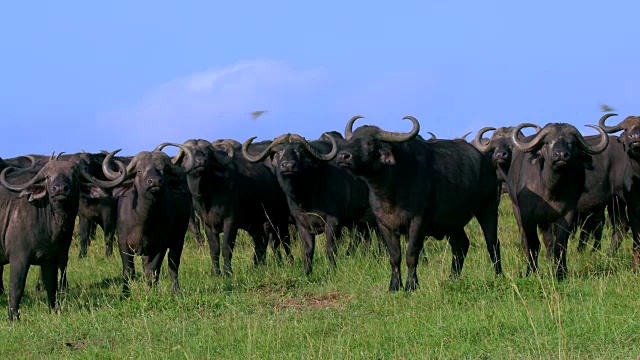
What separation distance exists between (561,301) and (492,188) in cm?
331

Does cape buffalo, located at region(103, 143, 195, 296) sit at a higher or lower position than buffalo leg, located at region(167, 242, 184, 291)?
higher

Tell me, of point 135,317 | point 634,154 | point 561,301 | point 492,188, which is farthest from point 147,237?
point 634,154

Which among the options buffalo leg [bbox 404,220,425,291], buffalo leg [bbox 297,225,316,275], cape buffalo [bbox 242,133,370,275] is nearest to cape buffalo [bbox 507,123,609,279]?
buffalo leg [bbox 404,220,425,291]

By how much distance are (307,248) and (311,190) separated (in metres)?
0.86

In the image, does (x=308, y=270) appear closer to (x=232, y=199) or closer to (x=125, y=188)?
(x=232, y=199)

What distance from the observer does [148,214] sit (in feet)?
41.3

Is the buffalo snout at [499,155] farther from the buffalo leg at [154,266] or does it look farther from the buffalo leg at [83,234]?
the buffalo leg at [83,234]

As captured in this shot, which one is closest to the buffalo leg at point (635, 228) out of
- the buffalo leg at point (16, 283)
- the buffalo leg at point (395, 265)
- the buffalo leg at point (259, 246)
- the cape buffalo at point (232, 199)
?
the buffalo leg at point (395, 265)

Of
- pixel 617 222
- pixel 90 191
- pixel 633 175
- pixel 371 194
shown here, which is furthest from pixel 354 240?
pixel 90 191

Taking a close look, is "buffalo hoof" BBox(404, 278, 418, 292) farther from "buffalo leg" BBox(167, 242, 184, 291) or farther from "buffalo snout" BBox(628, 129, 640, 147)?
"buffalo snout" BBox(628, 129, 640, 147)

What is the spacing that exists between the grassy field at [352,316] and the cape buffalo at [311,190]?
598 millimetres

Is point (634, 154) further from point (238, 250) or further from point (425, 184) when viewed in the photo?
point (238, 250)

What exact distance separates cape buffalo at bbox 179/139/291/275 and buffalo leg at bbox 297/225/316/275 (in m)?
1.08

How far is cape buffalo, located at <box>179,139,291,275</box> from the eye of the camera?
1536 centimetres
